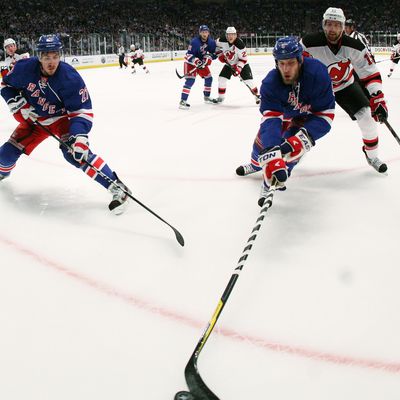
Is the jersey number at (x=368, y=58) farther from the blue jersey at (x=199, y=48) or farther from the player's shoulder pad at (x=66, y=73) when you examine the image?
the blue jersey at (x=199, y=48)

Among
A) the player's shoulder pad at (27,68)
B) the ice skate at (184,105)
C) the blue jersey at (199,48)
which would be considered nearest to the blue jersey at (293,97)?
the player's shoulder pad at (27,68)

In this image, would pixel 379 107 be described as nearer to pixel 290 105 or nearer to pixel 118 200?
pixel 290 105

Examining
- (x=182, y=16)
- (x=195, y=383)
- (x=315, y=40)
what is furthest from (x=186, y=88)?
(x=182, y=16)

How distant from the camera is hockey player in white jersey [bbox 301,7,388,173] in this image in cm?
288

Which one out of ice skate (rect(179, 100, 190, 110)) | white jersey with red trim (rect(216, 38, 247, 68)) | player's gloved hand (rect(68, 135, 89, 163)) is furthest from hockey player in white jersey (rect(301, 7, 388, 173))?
white jersey with red trim (rect(216, 38, 247, 68))

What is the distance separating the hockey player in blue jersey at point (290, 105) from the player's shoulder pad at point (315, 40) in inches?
20.9

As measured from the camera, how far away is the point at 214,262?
2.06m

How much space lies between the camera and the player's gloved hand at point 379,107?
2.96 meters

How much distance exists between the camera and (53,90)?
8.55ft

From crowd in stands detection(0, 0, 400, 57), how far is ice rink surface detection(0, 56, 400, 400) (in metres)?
16.8

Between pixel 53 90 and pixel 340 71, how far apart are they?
186cm

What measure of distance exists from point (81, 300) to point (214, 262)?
2.06 ft

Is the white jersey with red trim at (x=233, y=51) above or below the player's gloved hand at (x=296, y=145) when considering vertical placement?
above

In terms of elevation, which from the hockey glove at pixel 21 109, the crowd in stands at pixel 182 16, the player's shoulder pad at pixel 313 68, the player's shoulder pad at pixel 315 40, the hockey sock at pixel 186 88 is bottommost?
the hockey sock at pixel 186 88
